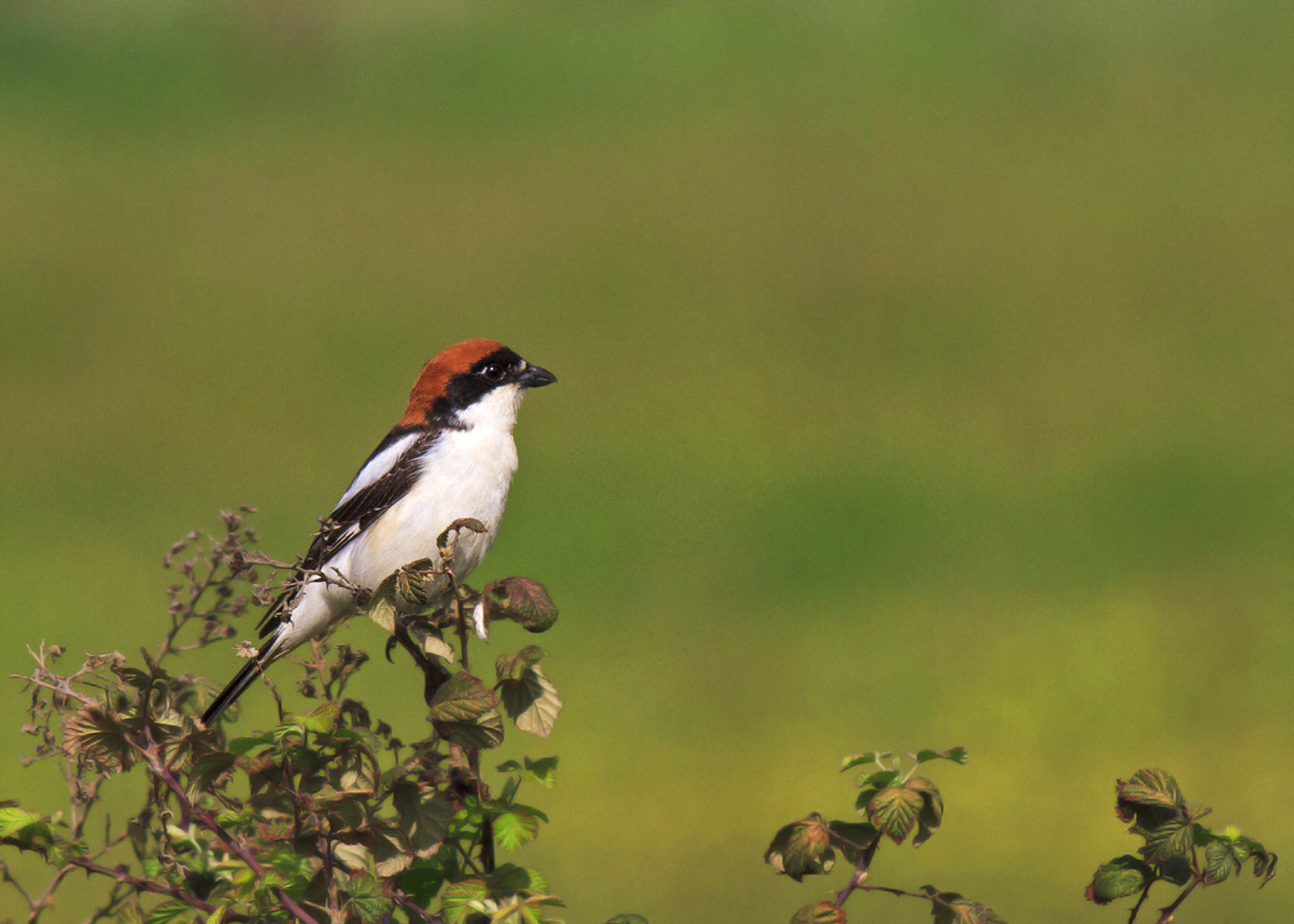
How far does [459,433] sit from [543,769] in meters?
2.28

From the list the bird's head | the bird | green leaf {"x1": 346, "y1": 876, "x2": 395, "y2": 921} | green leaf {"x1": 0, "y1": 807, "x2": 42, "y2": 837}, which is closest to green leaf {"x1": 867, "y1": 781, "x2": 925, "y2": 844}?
green leaf {"x1": 346, "y1": 876, "x2": 395, "y2": 921}

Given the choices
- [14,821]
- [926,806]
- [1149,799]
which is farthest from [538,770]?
[1149,799]

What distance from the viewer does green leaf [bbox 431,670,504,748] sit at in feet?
5.08

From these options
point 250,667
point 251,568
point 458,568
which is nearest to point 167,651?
point 251,568

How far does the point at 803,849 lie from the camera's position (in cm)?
169

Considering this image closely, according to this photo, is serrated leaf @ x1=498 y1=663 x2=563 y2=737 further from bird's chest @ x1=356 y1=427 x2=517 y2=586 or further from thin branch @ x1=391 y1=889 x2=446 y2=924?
bird's chest @ x1=356 y1=427 x2=517 y2=586

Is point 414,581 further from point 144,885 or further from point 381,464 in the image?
point 381,464

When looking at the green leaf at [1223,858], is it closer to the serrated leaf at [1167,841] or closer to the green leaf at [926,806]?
the serrated leaf at [1167,841]

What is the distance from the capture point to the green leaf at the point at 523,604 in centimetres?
165

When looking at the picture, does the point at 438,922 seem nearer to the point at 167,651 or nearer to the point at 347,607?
the point at 167,651

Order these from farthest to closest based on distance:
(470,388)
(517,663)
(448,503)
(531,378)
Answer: (531,378), (470,388), (448,503), (517,663)

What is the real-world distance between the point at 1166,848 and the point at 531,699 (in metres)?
0.79

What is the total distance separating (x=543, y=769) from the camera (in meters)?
1.63

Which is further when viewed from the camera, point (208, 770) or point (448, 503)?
point (448, 503)
